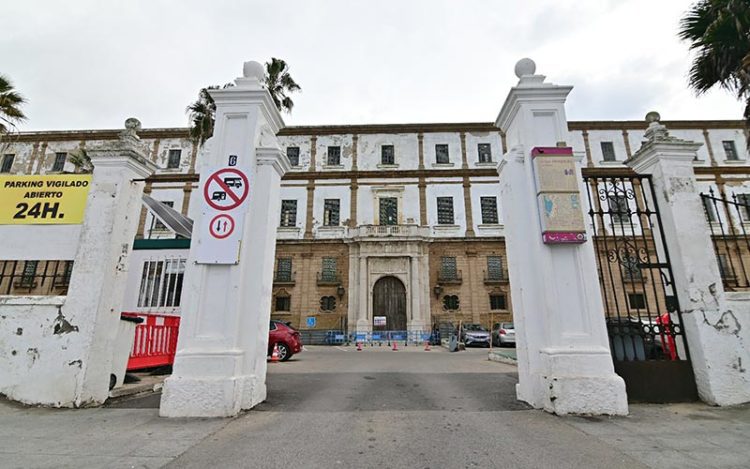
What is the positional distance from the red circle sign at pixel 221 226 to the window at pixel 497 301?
2100cm

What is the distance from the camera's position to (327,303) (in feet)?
76.7

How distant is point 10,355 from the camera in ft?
15.1

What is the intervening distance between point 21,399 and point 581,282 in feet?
23.4

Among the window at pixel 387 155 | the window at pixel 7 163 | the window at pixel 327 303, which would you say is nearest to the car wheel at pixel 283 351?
the window at pixel 327 303

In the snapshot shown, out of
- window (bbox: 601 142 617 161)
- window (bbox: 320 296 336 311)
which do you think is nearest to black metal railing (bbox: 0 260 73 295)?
window (bbox: 320 296 336 311)

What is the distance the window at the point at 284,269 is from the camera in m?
23.9

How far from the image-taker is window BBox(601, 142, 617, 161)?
85.0ft

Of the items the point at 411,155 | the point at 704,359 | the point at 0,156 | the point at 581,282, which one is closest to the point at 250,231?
the point at 581,282

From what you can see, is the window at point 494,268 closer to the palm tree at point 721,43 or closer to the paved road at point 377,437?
the palm tree at point 721,43

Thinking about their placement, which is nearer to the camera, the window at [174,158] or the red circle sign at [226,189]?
the red circle sign at [226,189]

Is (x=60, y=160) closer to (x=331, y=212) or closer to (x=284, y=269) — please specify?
(x=284, y=269)

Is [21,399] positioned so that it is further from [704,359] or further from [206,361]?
[704,359]

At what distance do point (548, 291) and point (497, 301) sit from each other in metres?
19.8

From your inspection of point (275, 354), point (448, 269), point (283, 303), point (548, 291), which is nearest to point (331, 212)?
point (283, 303)
